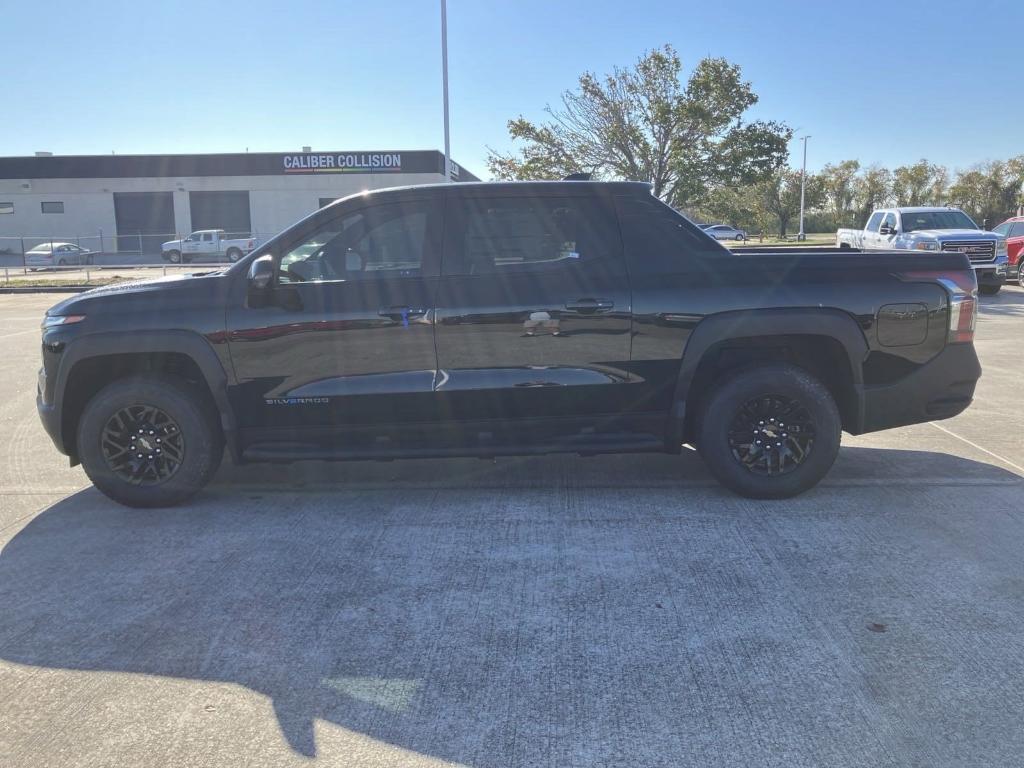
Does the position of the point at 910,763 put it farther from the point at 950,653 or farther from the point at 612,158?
the point at 612,158

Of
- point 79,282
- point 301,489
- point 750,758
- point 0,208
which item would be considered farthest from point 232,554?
point 0,208

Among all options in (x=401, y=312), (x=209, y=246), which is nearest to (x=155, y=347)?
(x=401, y=312)

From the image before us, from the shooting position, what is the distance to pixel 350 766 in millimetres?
2664

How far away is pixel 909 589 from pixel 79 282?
2893 centimetres

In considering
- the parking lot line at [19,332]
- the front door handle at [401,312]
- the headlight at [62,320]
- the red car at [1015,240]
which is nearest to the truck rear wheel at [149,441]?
the headlight at [62,320]

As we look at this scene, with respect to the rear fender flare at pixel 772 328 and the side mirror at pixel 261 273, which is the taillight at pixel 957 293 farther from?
the side mirror at pixel 261 273

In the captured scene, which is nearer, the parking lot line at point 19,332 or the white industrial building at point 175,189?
the parking lot line at point 19,332

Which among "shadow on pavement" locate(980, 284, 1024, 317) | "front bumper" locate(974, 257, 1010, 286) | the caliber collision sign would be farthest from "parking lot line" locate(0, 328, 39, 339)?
the caliber collision sign

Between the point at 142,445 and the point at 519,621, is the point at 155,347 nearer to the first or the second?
the point at 142,445

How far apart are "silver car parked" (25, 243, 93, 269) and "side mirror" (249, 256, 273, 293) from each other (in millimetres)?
37662

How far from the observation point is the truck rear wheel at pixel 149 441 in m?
4.94

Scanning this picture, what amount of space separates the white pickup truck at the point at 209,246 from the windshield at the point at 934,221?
28601mm

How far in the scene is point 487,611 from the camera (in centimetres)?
371

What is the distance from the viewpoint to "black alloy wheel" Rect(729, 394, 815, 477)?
16.4ft
